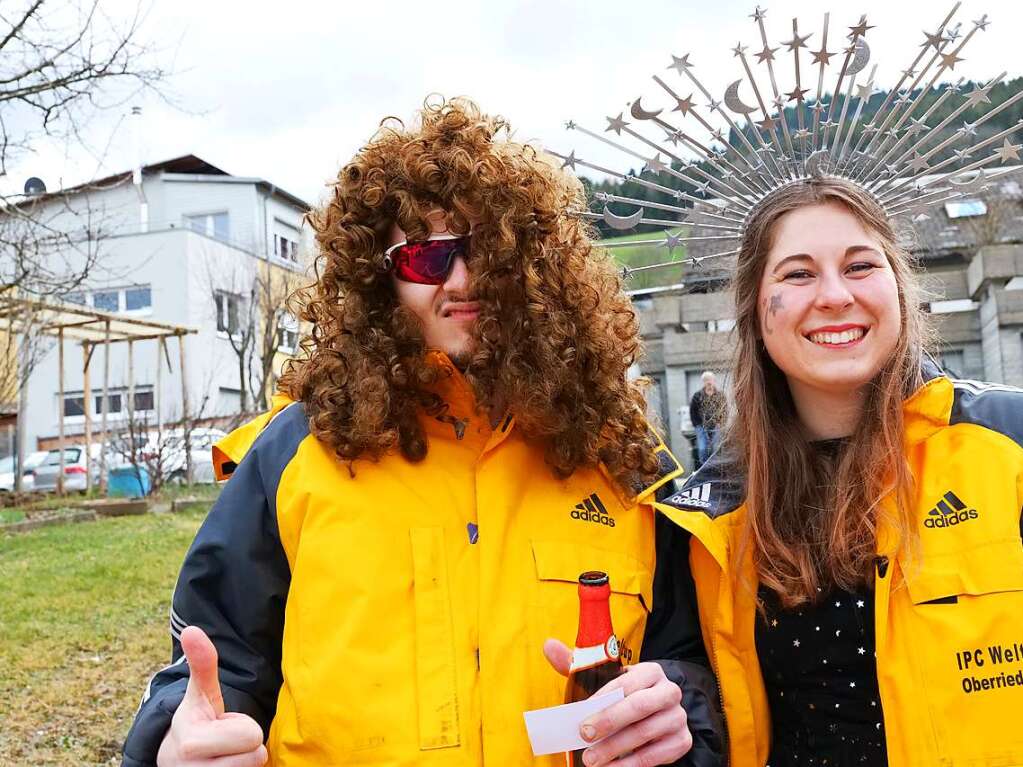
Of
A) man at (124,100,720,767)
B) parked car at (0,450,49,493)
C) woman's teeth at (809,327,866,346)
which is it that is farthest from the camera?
parked car at (0,450,49,493)

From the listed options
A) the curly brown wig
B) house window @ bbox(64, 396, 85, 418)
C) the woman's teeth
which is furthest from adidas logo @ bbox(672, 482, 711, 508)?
house window @ bbox(64, 396, 85, 418)

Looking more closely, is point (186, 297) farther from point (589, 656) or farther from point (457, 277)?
point (589, 656)

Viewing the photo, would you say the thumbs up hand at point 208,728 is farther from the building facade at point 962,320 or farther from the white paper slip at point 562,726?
the building facade at point 962,320

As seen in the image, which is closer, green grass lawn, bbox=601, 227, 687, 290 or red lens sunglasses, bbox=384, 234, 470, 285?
red lens sunglasses, bbox=384, 234, 470, 285

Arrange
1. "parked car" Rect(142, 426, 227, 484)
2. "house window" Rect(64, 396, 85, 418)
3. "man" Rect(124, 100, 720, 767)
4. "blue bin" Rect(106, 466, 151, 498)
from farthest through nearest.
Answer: "house window" Rect(64, 396, 85, 418), "blue bin" Rect(106, 466, 151, 498), "parked car" Rect(142, 426, 227, 484), "man" Rect(124, 100, 720, 767)

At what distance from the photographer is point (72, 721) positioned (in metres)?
5.21

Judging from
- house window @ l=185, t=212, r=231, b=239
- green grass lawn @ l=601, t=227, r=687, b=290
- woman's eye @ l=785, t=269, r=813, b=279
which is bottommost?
woman's eye @ l=785, t=269, r=813, b=279

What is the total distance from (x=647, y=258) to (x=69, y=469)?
2158cm

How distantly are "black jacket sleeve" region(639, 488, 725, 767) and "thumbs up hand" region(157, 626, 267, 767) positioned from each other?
94 cm

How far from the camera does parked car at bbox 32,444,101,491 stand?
2031 cm

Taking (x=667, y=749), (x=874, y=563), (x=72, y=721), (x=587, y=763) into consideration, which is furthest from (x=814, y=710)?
(x=72, y=721)

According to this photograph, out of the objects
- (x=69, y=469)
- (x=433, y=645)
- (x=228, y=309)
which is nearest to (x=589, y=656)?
(x=433, y=645)

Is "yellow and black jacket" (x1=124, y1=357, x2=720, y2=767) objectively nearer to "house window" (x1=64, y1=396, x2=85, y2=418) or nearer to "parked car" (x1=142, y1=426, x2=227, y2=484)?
"parked car" (x1=142, y1=426, x2=227, y2=484)

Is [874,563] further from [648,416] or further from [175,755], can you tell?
[175,755]
